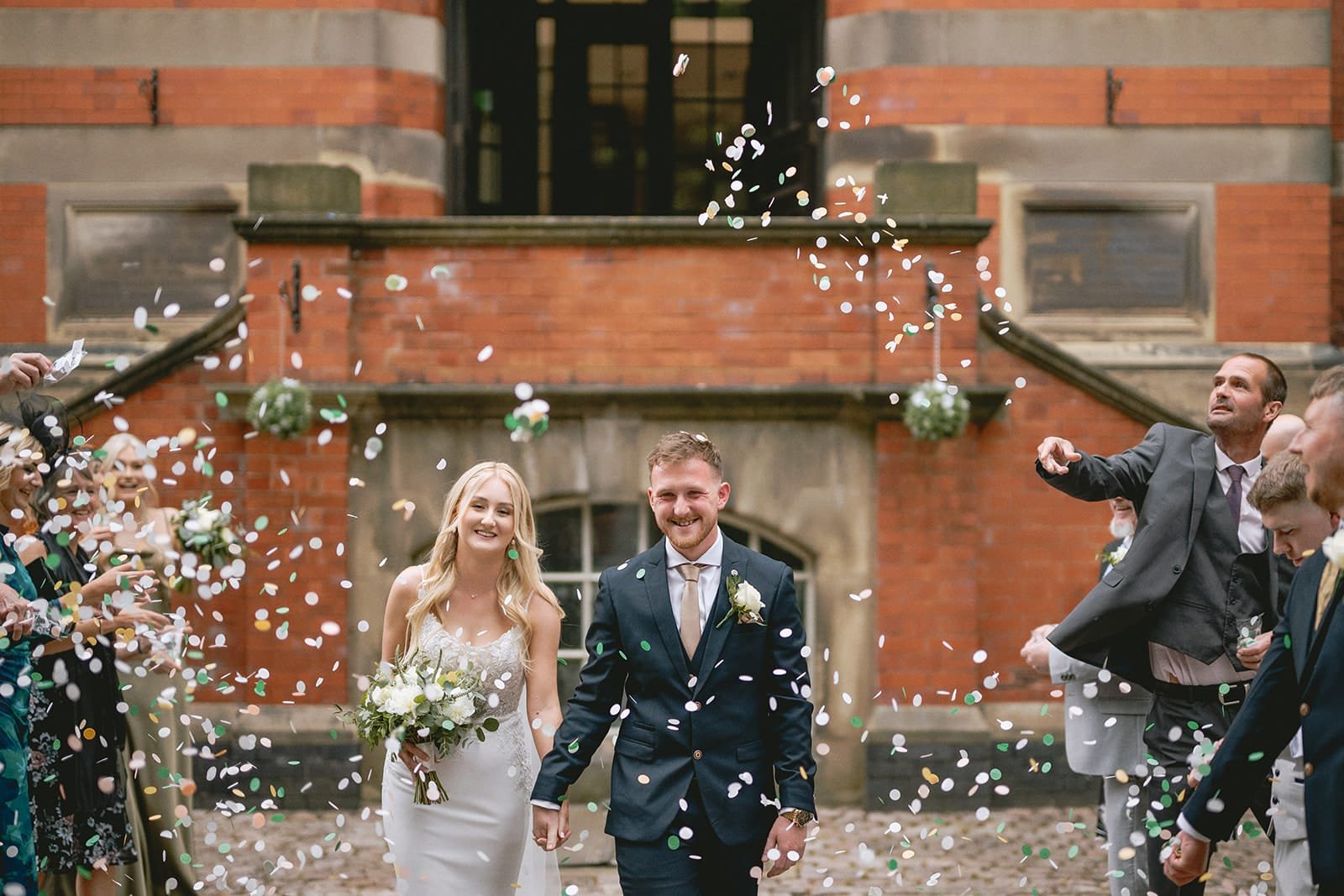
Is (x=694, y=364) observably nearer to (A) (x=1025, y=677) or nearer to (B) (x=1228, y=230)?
(A) (x=1025, y=677)

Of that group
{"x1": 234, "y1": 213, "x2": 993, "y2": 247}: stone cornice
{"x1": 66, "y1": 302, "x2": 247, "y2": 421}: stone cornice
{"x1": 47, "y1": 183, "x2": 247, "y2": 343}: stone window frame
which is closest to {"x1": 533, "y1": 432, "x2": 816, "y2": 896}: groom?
{"x1": 234, "y1": 213, "x2": 993, "y2": 247}: stone cornice

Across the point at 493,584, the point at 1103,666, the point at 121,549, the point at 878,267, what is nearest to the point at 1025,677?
the point at 878,267

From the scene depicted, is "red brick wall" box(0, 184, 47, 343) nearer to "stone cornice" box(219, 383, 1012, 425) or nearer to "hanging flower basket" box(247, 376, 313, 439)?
"stone cornice" box(219, 383, 1012, 425)

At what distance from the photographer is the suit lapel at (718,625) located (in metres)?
4.27

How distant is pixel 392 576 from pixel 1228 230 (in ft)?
21.9

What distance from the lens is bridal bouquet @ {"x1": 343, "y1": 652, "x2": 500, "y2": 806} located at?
4.50m

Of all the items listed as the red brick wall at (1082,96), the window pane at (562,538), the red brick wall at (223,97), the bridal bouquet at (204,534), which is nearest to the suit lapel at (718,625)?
the bridal bouquet at (204,534)

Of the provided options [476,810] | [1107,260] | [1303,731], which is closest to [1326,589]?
[1303,731]

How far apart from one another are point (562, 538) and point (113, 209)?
187 inches

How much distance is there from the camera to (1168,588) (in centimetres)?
498

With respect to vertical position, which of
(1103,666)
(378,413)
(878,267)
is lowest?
(1103,666)

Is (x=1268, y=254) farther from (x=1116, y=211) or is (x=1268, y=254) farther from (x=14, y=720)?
(x=14, y=720)

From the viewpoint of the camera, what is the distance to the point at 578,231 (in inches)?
323

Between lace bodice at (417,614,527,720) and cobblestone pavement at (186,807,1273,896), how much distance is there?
1605 mm
